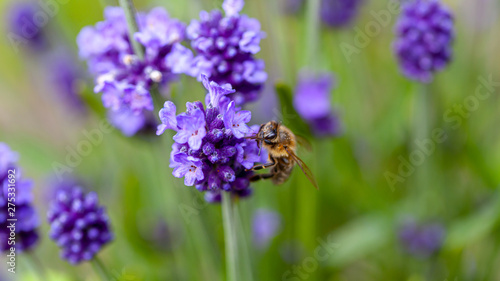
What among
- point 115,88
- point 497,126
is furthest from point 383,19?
point 115,88

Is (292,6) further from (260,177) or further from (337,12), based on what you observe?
(260,177)

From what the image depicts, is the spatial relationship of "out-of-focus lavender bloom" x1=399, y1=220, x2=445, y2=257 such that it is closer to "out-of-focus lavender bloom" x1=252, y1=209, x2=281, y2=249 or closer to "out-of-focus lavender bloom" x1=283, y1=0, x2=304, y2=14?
"out-of-focus lavender bloom" x1=252, y1=209, x2=281, y2=249

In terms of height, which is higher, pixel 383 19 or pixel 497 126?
pixel 383 19

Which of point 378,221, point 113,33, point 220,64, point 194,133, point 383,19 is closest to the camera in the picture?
point 194,133

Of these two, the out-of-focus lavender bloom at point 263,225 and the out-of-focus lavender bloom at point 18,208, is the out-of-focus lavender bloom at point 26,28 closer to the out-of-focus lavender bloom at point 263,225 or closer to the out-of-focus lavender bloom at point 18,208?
the out-of-focus lavender bloom at point 18,208

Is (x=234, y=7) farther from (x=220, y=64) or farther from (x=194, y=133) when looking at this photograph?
(x=194, y=133)

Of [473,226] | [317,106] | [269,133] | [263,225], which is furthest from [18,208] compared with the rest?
[473,226]
